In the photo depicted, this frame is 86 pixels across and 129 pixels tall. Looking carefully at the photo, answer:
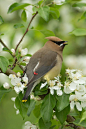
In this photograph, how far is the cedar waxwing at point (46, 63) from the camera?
2.72 m

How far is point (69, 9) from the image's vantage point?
5.53 m

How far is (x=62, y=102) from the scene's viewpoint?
7.18 ft

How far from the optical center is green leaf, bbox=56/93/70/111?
2.18 metres

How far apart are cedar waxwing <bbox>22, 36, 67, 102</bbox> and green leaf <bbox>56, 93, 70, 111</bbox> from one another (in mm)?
Result: 324

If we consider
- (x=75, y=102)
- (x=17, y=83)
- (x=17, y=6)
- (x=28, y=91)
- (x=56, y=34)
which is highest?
(x=17, y=6)

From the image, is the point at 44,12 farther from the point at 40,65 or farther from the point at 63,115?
the point at 63,115

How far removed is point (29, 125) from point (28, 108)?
0.24 meters

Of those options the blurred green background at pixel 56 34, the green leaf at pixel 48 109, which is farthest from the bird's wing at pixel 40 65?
the blurred green background at pixel 56 34

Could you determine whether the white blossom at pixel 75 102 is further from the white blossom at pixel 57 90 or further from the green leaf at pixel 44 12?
the green leaf at pixel 44 12

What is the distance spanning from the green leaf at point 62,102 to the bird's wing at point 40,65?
1.33 feet

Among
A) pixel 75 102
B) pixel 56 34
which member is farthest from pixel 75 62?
pixel 75 102

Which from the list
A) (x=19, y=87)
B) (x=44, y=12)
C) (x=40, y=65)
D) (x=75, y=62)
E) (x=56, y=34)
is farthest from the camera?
(x=56, y=34)

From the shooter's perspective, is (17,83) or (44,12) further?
(44,12)

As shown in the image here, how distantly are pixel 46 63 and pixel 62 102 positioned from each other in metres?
0.86
